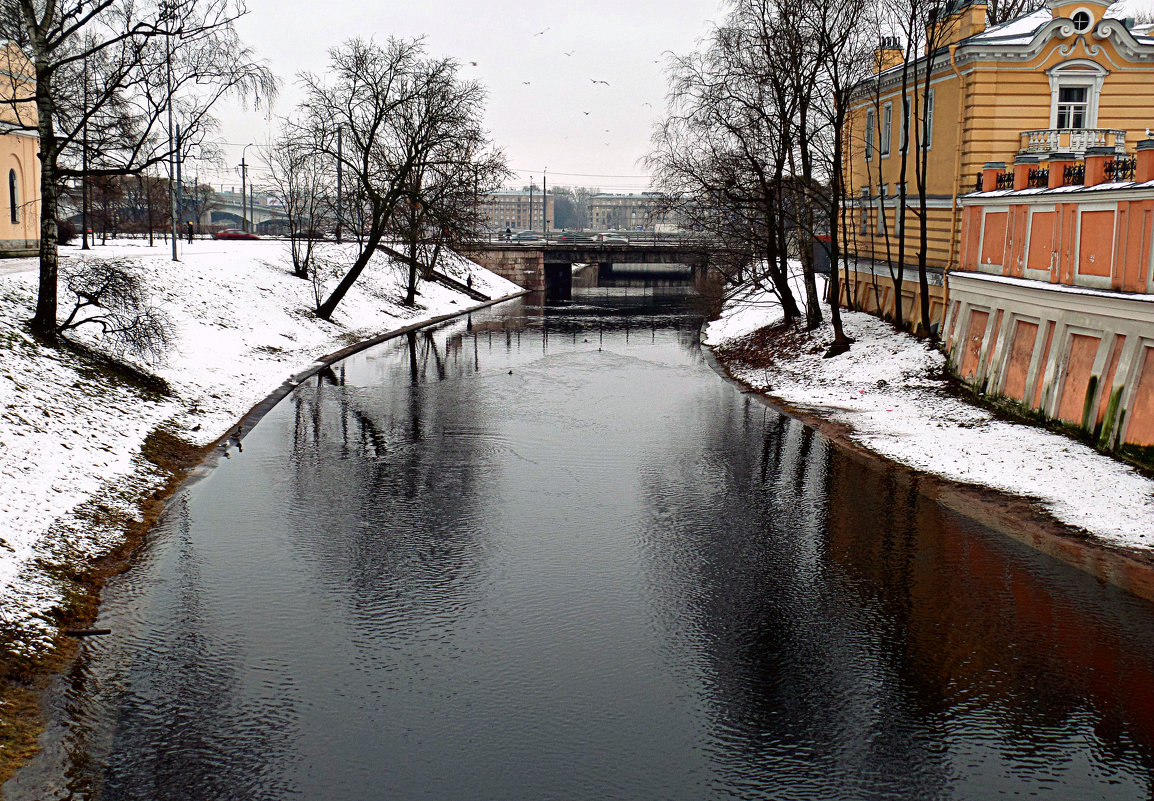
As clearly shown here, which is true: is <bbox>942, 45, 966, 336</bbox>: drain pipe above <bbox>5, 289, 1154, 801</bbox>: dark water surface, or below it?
above

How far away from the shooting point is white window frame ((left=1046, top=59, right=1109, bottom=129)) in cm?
2723

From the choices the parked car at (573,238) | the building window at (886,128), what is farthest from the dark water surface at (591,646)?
the parked car at (573,238)

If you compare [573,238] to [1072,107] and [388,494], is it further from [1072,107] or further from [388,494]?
[388,494]

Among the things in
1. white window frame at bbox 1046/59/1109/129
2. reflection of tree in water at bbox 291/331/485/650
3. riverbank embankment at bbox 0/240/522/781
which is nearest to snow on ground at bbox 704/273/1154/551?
white window frame at bbox 1046/59/1109/129

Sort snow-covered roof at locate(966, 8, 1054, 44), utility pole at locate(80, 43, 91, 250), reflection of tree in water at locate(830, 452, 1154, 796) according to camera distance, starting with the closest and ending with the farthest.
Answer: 1. reflection of tree in water at locate(830, 452, 1154, 796)
2. utility pole at locate(80, 43, 91, 250)
3. snow-covered roof at locate(966, 8, 1054, 44)

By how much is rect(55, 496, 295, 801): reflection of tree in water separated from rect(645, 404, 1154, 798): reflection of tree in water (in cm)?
398

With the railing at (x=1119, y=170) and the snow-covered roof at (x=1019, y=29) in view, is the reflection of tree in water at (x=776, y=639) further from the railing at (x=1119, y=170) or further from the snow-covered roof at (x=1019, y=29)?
the snow-covered roof at (x=1019, y=29)

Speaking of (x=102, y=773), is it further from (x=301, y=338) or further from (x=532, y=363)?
(x=301, y=338)

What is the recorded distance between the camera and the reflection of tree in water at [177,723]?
8062 millimetres

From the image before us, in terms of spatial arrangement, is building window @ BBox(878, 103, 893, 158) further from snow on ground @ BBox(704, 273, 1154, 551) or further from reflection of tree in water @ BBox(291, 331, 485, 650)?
reflection of tree in water @ BBox(291, 331, 485, 650)

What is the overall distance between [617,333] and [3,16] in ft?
101

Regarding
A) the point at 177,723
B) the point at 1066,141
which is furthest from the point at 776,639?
the point at 1066,141

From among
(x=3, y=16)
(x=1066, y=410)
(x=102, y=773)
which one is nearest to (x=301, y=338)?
(x=3, y=16)

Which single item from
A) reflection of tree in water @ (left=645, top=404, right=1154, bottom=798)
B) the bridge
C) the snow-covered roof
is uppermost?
the snow-covered roof
